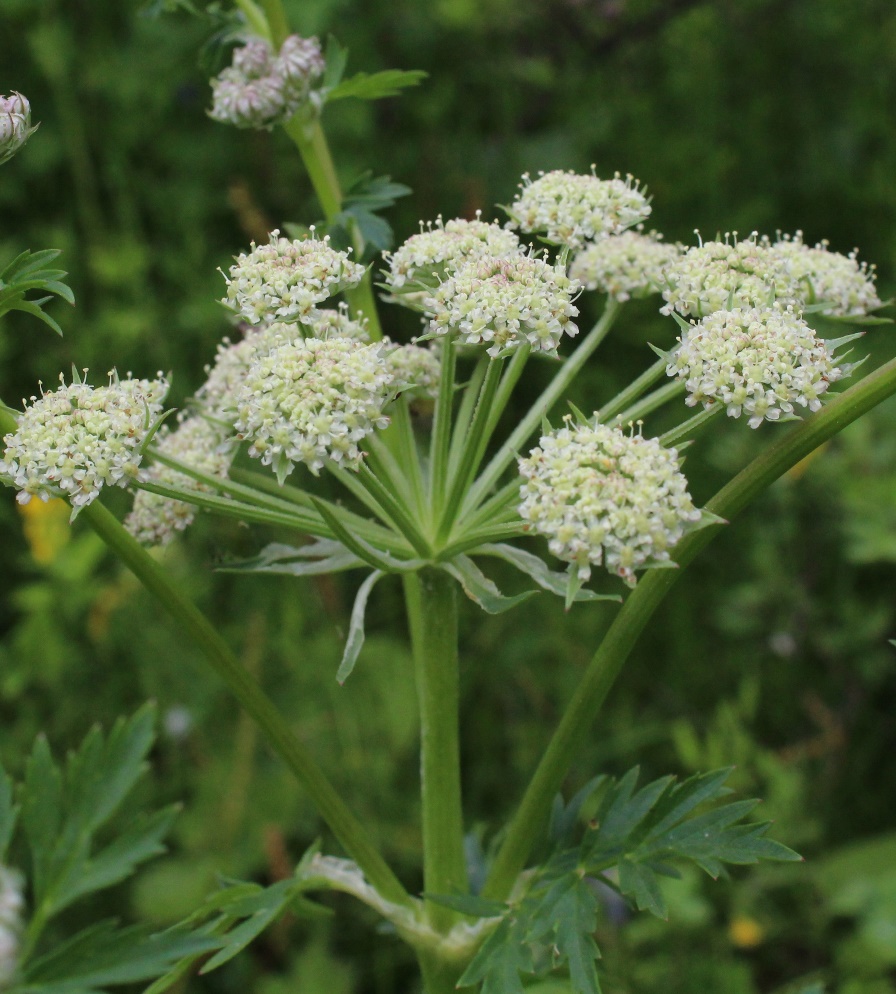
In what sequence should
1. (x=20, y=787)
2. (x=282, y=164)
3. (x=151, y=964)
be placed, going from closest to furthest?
(x=151, y=964), (x=20, y=787), (x=282, y=164)

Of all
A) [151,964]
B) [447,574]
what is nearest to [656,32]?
[447,574]

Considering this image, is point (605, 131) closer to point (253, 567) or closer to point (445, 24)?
point (445, 24)

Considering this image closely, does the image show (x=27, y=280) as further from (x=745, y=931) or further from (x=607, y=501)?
(x=745, y=931)

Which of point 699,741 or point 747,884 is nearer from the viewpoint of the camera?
point 747,884

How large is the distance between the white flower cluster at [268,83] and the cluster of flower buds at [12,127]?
62 centimetres

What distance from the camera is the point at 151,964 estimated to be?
1783 mm

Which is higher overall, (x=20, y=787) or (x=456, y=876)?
(x=20, y=787)

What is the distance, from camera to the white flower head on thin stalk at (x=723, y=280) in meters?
2.33

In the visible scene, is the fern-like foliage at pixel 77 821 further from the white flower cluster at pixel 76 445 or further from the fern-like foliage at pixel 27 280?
the fern-like foliage at pixel 27 280

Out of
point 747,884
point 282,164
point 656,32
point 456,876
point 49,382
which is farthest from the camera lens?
point 656,32

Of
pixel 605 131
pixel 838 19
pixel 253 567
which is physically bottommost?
pixel 253 567

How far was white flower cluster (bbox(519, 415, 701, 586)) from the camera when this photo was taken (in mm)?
1874

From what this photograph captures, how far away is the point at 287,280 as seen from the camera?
87.4 inches

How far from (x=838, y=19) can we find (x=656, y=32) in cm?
105
